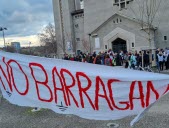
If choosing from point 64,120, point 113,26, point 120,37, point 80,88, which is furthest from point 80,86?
point 113,26

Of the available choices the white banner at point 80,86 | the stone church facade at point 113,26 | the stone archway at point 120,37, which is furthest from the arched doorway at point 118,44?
the white banner at point 80,86

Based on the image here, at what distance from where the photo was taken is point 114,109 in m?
4.58

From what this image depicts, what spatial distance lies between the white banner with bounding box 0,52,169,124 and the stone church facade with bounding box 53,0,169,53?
2993 cm

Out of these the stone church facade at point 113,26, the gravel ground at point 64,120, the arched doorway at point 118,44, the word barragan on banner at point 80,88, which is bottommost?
the gravel ground at point 64,120

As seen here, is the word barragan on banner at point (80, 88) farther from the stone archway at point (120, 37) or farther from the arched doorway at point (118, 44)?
the arched doorway at point (118, 44)

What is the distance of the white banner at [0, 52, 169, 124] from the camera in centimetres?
432

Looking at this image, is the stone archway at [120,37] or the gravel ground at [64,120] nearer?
the gravel ground at [64,120]

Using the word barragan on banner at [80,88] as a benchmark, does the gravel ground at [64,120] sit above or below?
below

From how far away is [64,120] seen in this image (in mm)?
7516

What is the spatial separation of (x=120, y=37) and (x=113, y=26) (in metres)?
2.27

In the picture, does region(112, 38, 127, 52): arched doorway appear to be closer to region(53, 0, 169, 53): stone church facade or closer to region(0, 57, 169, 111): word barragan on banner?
region(53, 0, 169, 53): stone church facade

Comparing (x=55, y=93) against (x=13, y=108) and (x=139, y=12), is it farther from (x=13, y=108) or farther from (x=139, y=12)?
(x=139, y=12)

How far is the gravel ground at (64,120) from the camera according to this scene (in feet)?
22.3

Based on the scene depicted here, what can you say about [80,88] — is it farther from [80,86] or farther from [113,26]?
[113,26]
